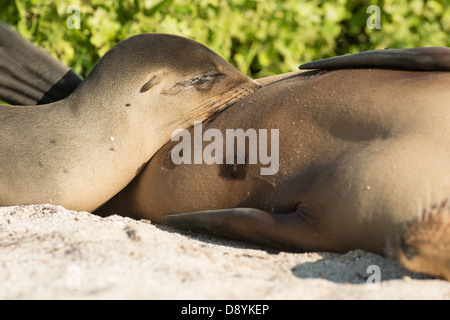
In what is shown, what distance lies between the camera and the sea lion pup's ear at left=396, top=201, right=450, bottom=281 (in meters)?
1.78

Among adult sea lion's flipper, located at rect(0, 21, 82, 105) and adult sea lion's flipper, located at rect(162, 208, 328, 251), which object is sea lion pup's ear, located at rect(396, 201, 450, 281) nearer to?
adult sea lion's flipper, located at rect(162, 208, 328, 251)

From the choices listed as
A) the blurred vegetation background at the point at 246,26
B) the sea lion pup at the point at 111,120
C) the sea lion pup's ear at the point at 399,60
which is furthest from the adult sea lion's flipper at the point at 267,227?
the blurred vegetation background at the point at 246,26

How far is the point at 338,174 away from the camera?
210 centimetres

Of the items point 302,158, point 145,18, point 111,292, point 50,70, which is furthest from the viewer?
point 145,18

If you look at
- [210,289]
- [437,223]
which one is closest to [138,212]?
[210,289]

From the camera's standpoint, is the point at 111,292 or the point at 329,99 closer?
the point at 111,292

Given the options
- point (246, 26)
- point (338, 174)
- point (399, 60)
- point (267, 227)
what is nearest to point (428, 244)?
point (338, 174)

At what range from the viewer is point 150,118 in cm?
270

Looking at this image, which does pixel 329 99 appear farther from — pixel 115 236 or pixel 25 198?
pixel 25 198

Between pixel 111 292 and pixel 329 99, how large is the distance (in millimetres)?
1184

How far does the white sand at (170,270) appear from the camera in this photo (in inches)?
65.0

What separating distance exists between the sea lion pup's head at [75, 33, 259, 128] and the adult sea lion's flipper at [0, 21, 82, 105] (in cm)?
30

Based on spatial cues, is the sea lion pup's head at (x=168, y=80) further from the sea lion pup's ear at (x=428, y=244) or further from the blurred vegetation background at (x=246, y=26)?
the blurred vegetation background at (x=246, y=26)

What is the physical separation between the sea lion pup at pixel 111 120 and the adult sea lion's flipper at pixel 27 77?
26 centimetres
